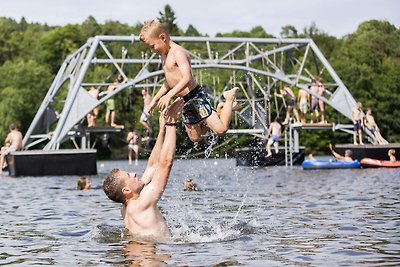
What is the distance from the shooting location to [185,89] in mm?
10648

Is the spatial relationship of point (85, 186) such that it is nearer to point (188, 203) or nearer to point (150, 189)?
point (188, 203)

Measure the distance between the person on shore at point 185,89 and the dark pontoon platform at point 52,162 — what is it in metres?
21.2

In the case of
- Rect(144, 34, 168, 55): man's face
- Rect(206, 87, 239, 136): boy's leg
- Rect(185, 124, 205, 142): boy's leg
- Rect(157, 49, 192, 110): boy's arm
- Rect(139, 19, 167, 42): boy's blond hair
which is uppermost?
Rect(139, 19, 167, 42): boy's blond hair

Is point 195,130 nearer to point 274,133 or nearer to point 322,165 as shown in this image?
point 322,165

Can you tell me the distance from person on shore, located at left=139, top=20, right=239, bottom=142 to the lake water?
1.43 metres

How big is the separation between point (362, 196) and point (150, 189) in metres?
9.23

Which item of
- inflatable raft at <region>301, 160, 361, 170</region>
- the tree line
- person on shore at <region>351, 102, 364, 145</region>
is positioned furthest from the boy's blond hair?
the tree line

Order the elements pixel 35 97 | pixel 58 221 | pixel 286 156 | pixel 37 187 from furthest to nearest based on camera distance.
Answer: pixel 35 97, pixel 286 156, pixel 37 187, pixel 58 221

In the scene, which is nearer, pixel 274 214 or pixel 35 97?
pixel 274 214

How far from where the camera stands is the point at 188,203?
17438 mm

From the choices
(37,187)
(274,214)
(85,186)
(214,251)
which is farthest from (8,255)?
(37,187)

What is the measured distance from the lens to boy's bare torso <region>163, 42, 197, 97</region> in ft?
34.1

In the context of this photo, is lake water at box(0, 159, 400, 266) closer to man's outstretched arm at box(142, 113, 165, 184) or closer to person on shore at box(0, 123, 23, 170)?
man's outstretched arm at box(142, 113, 165, 184)

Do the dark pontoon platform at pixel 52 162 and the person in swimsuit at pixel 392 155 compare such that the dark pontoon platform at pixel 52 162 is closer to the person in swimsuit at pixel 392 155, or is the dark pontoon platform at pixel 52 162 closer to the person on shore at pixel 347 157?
the person on shore at pixel 347 157
